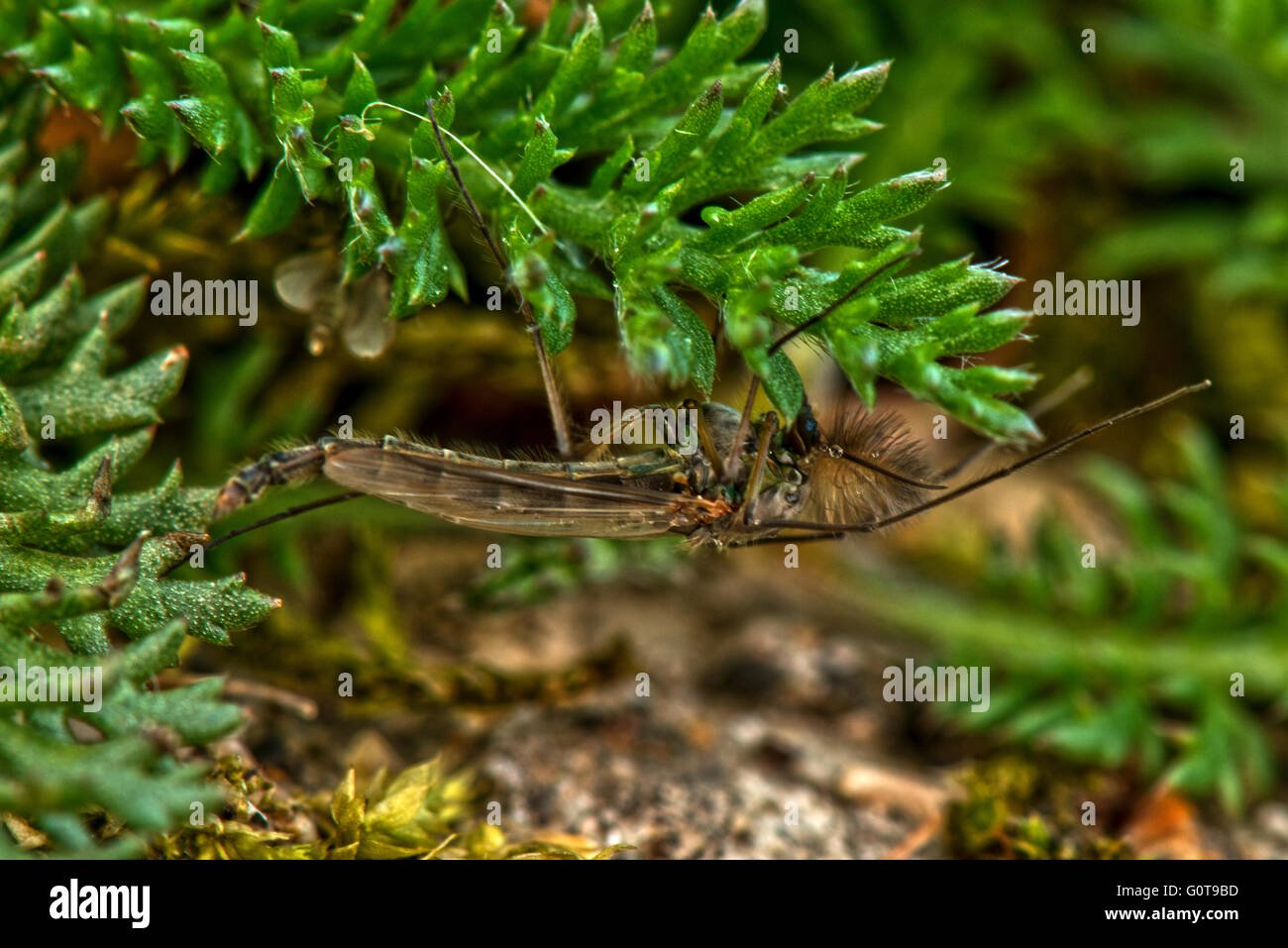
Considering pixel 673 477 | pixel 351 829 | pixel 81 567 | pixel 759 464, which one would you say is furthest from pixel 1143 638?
pixel 81 567

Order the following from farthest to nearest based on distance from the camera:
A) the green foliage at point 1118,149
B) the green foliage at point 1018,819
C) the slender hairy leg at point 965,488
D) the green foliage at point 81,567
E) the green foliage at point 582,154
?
1. the green foliage at point 1118,149
2. the green foliage at point 1018,819
3. the slender hairy leg at point 965,488
4. the green foliage at point 582,154
5. the green foliage at point 81,567

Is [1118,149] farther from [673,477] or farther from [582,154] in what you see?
[673,477]

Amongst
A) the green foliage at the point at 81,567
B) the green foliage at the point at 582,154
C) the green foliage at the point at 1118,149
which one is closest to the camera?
the green foliage at the point at 81,567

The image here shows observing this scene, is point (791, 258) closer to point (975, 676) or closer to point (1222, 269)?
point (975, 676)

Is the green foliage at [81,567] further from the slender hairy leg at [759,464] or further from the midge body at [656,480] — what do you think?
the slender hairy leg at [759,464]

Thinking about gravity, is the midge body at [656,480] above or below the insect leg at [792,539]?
above

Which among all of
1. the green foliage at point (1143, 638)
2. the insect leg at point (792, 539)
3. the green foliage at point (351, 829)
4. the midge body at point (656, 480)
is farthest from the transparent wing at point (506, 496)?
the green foliage at point (1143, 638)

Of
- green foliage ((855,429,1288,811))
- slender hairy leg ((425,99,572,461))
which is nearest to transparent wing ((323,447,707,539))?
slender hairy leg ((425,99,572,461))
